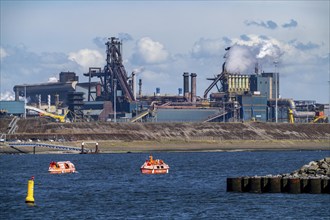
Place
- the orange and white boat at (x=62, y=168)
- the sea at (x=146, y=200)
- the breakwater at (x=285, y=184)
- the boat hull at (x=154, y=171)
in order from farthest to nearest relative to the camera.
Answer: the orange and white boat at (x=62, y=168) → the boat hull at (x=154, y=171) → the breakwater at (x=285, y=184) → the sea at (x=146, y=200)

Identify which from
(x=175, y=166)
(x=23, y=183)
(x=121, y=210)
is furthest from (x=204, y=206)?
(x=175, y=166)

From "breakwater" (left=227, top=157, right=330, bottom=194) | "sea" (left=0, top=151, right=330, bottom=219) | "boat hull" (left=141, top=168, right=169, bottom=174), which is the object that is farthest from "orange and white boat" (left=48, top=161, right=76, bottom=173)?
"breakwater" (left=227, top=157, right=330, bottom=194)

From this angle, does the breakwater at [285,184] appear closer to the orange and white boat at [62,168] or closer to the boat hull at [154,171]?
the boat hull at [154,171]

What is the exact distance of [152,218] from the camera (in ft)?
252

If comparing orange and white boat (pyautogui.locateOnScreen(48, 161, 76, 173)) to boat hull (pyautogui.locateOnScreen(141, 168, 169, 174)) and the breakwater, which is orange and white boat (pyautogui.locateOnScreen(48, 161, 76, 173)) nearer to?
boat hull (pyautogui.locateOnScreen(141, 168, 169, 174))

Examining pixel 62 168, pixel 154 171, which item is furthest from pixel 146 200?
pixel 62 168

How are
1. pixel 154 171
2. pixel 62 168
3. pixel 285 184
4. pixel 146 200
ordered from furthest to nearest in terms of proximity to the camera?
1. pixel 62 168
2. pixel 154 171
3. pixel 285 184
4. pixel 146 200

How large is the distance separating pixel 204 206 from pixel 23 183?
33.7 meters

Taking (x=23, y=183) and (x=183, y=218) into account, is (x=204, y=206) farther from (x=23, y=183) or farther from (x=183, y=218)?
(x=23, y=183)

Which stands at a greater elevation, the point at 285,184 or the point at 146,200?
the point at 285,184

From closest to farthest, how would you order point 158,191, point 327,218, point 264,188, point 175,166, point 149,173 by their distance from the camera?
point 327,218
point 264,188
point 158,191
point 149,173
point 175,166

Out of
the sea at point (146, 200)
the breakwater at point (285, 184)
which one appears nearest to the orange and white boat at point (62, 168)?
the sea at point (146, 200)

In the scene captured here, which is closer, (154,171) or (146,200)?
(146,200)

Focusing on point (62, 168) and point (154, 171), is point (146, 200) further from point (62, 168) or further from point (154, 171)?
point (62, 168)
